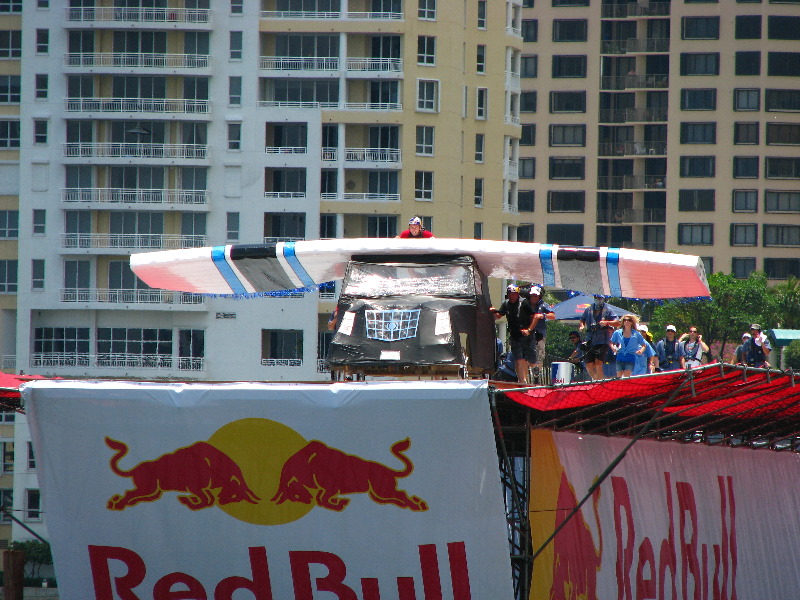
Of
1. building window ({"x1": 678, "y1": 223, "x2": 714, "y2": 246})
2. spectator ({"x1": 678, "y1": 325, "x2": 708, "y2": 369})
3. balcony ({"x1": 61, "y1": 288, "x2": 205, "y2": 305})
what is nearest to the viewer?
spectator ({"x1": 678, "y1": 325, "x2": 708, "y2": 369})

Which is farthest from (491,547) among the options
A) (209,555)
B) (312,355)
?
(312,355)

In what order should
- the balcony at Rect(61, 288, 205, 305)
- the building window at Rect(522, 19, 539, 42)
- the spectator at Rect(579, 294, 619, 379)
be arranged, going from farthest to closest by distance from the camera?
the building window at Rect(522, 19, 539, 42) < the balcony at Rect(61, 288, 205, 305) < the spectator at Rect(579, 294, 619, 379)

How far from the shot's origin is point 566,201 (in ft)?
334

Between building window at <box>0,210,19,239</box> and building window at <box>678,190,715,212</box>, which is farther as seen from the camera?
building window at <box>678,190,715,212</box>

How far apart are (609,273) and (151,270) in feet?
26.7

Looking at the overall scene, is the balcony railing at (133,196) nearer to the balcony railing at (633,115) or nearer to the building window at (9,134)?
the building window at (9,134)

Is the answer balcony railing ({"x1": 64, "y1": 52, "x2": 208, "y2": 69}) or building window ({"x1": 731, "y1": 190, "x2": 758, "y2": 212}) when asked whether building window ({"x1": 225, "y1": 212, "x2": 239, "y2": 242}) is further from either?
building window ({"x1": 731, "y1": 190, "x2": 758, "y2": 212})

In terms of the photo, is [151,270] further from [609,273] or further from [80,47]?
[80,47]

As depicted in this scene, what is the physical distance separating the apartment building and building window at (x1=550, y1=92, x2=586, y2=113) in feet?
0.32

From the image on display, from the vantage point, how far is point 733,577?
21.5 metres

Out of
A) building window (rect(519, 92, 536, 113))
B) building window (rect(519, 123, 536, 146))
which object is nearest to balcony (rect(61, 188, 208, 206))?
building window (rect(519, 123, 536, 146))

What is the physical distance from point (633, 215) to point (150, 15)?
150 ft

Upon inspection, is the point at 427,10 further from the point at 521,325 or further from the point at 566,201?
the point at 521,325

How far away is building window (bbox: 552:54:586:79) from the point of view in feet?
332
